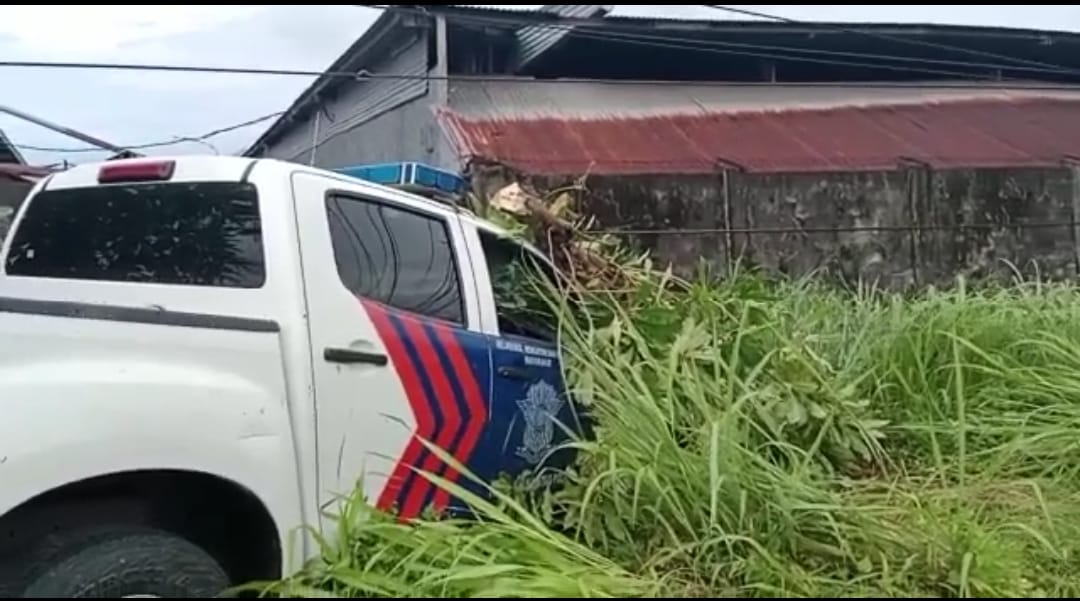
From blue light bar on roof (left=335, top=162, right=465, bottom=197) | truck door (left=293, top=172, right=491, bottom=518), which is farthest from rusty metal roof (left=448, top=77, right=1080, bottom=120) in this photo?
truck door (left=293, top=172, right=491, bottom=518)

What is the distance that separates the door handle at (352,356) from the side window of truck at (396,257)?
0.75 ft

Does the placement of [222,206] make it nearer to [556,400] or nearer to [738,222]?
[556,400]

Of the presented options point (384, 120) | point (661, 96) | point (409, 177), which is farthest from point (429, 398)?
point (384, 120)

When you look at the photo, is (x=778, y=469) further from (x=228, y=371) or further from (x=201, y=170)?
(x=201, y=170)

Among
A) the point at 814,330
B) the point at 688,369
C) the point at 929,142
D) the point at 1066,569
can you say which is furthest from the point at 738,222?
the point at 1066,569

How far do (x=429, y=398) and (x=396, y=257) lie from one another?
57 cm

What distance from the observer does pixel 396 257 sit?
12.2ft

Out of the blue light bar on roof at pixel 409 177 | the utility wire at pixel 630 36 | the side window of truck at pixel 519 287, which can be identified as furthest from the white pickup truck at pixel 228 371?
the utility wire at pixel 630 36

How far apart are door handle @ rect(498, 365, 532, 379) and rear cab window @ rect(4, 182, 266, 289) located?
1035 mm

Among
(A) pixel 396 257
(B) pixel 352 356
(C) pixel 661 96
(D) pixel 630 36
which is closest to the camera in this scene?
(B) pixel 352 356

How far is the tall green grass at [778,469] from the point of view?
9.48 feet

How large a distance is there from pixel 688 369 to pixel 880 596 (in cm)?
142

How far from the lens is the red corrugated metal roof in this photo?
1158cm

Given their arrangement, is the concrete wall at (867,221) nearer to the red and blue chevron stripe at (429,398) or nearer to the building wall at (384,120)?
the building wall at (384,120)
